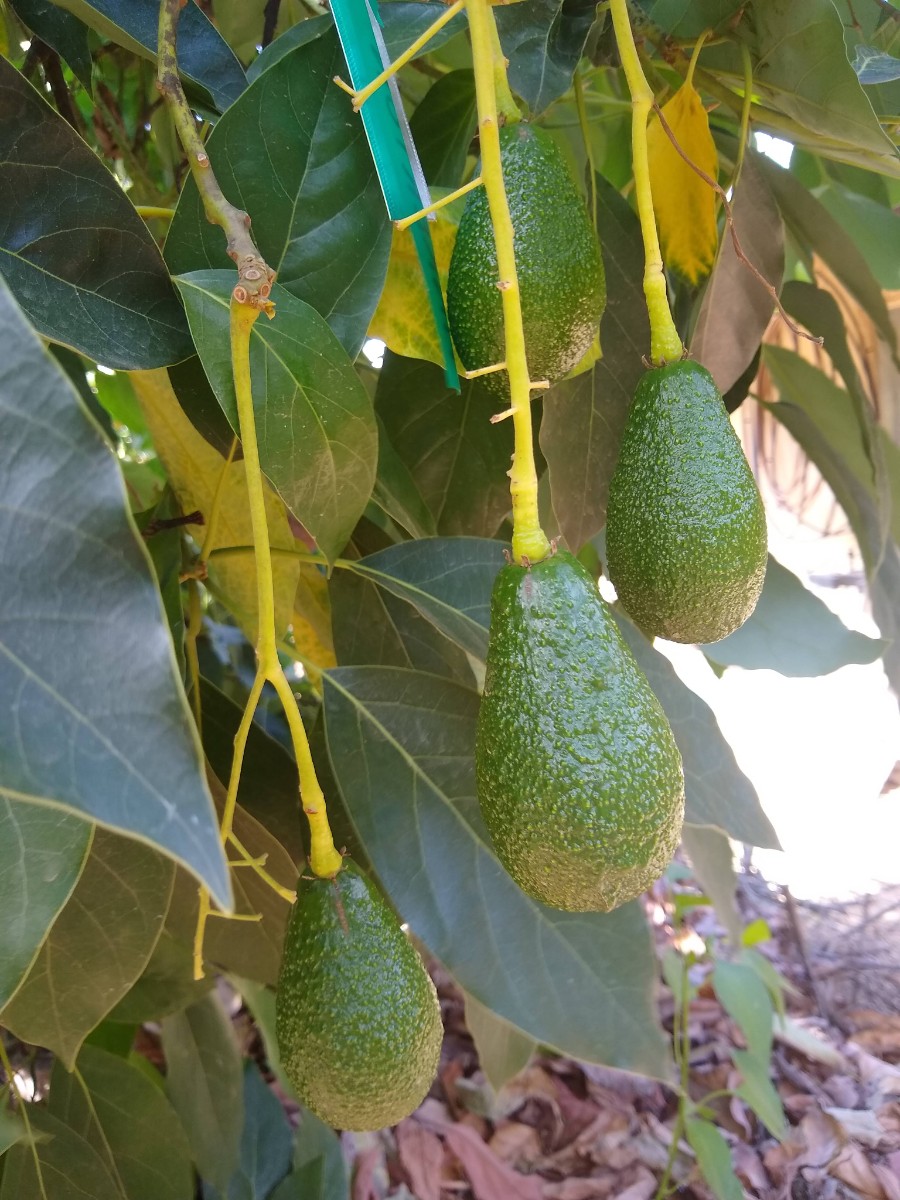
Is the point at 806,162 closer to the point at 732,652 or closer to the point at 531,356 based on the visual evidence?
the point at 732,652

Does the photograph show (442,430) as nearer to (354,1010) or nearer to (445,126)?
(445,126)

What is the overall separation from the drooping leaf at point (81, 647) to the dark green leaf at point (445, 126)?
1.74 feet

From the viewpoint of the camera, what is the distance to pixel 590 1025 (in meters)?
0.54

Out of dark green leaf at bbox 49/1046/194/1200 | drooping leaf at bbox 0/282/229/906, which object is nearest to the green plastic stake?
drooping leaf at bbox 0/282/229/906

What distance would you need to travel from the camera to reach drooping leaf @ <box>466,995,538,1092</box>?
0.80 metres

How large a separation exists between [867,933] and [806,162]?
1.68 metres

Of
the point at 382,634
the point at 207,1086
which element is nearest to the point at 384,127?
the point at 382,634

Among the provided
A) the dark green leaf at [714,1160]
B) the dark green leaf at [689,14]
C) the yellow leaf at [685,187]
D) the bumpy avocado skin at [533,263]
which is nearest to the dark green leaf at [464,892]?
the bumpy avocado skin at [533,263]

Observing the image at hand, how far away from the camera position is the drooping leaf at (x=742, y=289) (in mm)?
593

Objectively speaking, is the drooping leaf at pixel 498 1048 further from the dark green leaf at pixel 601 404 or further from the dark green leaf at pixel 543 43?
the dark green leaf at pixel 543 43

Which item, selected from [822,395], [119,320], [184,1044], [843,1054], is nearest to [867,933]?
[843,1054]

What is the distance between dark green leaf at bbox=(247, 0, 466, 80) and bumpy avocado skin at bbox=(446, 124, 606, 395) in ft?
0.33

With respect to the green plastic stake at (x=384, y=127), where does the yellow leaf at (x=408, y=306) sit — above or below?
below

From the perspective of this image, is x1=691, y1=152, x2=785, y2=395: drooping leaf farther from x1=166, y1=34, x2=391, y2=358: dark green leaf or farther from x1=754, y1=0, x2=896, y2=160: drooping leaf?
x1=166, y1=34, x2=391, y2=358: dark green leaf
